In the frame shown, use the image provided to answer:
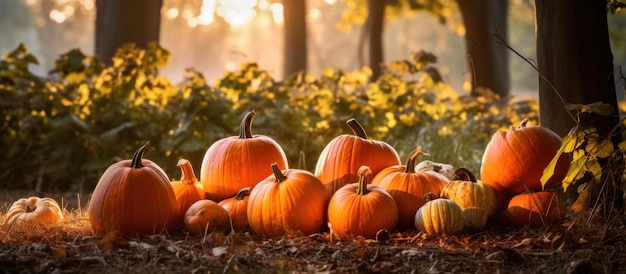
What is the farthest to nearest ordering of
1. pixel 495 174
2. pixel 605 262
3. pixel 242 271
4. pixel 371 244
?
1. pixel 495 174
2. pixel 371 244
3. pixel 605 262
4. pixel 242 271

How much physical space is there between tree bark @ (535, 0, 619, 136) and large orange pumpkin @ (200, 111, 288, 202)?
1.78 metres

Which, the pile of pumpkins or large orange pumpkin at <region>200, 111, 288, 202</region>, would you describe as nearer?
the pile of pumpkins

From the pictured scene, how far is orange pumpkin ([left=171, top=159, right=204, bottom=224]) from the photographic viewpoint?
14.5ft

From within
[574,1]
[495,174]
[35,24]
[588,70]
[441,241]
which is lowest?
[441,241]

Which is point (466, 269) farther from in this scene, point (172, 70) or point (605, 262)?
point (172, 70)

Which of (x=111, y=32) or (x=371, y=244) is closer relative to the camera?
(x=371, y=244)

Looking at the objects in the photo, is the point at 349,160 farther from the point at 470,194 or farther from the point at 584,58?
the point at 584,58

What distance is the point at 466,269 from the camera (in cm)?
318

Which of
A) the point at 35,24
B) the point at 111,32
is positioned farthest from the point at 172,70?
the point at 111,32

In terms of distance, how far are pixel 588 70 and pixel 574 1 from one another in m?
0.43

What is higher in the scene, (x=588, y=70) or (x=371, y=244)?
(x=588, y=70)

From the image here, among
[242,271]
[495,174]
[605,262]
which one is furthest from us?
[495,174]

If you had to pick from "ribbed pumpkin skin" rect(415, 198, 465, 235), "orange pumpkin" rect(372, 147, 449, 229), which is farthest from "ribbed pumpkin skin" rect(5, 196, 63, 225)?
"ribbed pumpkin skin" rect(415, 198, 465, 235)

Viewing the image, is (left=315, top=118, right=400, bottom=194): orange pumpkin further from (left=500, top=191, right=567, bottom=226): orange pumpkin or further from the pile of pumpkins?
(left=500, top=191, right=567, bottom=226): orange pumpkin
